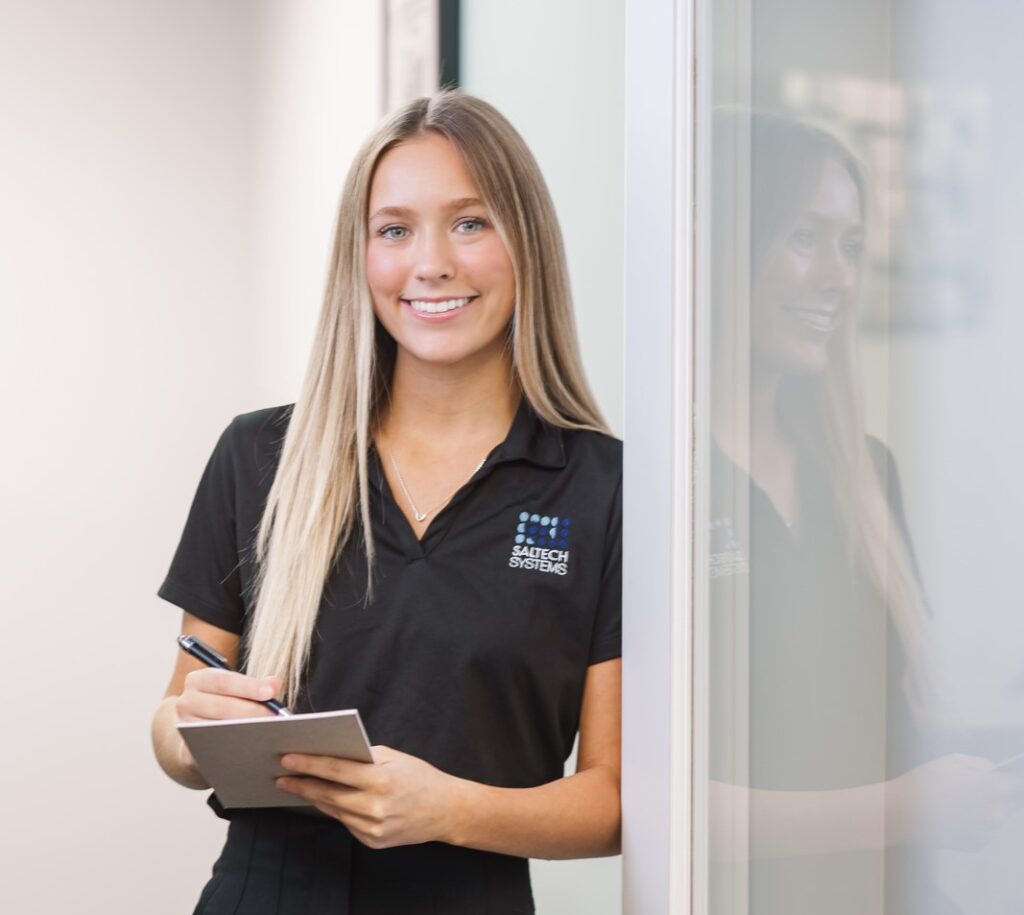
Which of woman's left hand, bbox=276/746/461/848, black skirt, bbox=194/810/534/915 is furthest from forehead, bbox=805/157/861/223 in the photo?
black skirt, bbox=194/810/534/915

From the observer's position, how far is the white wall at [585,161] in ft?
4.88

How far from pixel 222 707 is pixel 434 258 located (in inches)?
17.6

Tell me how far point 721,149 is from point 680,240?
0.22 feet

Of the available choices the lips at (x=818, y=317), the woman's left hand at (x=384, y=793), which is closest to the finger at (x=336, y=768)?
the woman's left hand at (x=384, y=793)

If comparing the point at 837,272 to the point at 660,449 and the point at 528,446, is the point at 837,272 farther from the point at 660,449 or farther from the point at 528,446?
the point at 528,446

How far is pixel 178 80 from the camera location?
2.96 metres

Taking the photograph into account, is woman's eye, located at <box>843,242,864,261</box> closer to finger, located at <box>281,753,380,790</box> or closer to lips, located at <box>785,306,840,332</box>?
lips, located at <box>785,306,840,332</box>

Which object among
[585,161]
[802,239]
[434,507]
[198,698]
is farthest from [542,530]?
[585,161]

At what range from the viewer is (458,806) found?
1.03 m

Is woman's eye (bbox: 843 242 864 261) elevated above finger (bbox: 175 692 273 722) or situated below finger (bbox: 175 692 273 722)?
above

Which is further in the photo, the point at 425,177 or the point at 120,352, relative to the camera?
the point at 120,352

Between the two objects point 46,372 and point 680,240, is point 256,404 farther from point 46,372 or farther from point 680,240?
point 680,240

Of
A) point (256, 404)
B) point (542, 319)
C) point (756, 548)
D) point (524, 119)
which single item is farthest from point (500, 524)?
point (256, 404)

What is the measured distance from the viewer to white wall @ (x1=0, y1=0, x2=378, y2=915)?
2.79 meters
